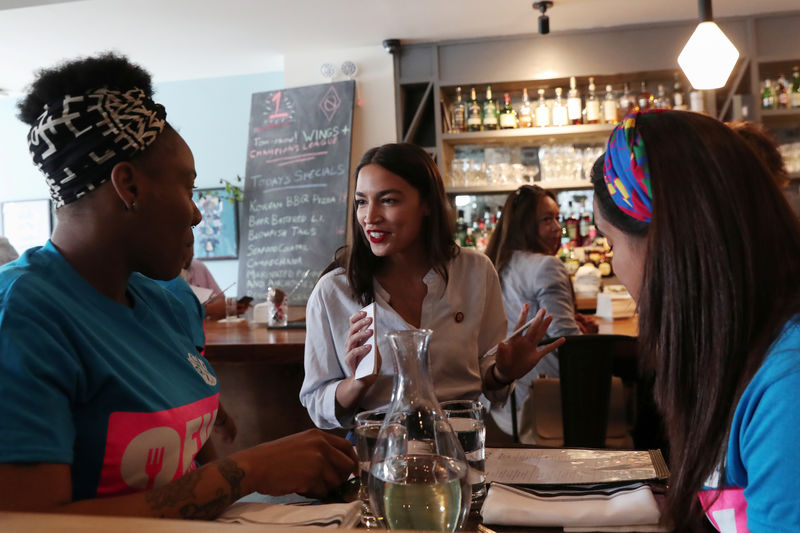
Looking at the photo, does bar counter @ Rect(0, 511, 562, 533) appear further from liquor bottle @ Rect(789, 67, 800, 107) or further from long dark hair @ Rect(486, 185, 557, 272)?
liquor bottle @ Rect(789, 67, 800, 107)

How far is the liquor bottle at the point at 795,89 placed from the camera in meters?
4.63

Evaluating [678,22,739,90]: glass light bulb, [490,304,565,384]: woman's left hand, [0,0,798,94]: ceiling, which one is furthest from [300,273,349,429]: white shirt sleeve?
[0,0,798,94]: ceiling

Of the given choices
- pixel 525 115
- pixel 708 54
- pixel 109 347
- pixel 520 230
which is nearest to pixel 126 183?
pixel 109 347

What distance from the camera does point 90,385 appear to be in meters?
0.95

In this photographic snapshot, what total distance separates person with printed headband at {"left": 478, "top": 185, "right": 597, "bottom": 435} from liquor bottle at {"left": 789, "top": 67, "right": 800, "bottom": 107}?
98.5 inches

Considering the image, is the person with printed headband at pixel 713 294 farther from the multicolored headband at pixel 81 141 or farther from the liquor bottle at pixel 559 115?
the liquor bottle at pixel 559 115

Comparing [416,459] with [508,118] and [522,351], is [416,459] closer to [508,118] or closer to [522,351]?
[522,351]

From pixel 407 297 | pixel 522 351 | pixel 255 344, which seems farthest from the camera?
pixel 255 344

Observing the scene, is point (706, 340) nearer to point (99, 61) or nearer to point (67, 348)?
point (67, 348)

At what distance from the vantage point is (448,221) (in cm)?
205

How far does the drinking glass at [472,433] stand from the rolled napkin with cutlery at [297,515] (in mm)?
168

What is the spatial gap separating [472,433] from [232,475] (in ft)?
1.15

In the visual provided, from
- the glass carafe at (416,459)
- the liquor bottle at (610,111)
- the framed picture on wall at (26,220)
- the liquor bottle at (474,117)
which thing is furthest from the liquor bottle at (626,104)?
the framed picture on wall at (26,220)

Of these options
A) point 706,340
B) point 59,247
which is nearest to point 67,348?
point 59,247
